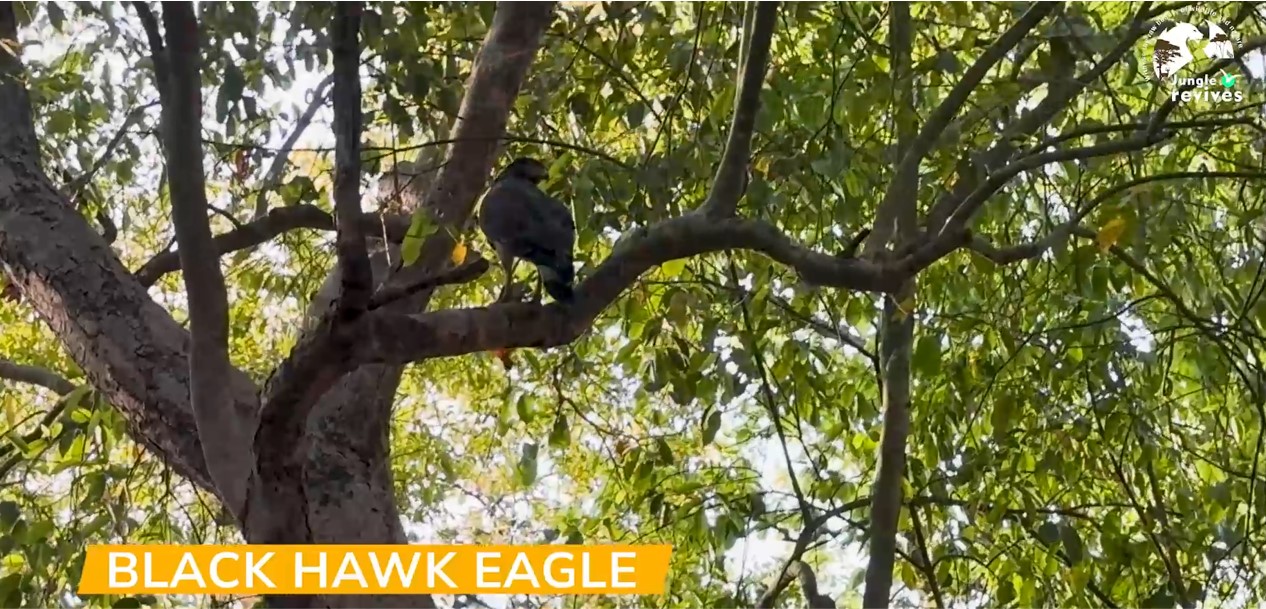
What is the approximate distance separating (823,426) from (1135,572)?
106 centimetres

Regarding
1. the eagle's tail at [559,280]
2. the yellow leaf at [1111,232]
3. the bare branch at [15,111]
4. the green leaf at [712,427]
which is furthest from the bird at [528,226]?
the bare branch at [15,111]

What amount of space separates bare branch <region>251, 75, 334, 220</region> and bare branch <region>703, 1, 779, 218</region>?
1190 millimetres

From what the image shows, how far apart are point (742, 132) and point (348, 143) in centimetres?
84

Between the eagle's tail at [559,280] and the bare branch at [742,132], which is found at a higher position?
the bare branch at [742,132]

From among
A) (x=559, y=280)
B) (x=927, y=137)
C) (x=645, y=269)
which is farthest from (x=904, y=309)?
(x=559, y=280)

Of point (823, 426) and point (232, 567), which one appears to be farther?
point (823, 426)

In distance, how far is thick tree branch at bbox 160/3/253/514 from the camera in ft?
6.48

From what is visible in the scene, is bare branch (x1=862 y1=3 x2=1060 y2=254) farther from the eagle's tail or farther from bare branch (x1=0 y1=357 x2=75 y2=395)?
bare branch (x1=0 y1=357 x2=75 y2=395)

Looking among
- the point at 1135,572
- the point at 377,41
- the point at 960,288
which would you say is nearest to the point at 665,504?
the point at 960,288

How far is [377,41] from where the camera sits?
8.23 feet

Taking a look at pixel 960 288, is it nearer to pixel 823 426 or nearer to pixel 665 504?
pixel 823 426

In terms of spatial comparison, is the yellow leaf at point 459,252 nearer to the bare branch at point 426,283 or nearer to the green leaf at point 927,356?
the bare branch at point 426,283

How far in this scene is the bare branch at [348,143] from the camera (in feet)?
5.96

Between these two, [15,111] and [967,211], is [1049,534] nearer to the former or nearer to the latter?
[967,211]
